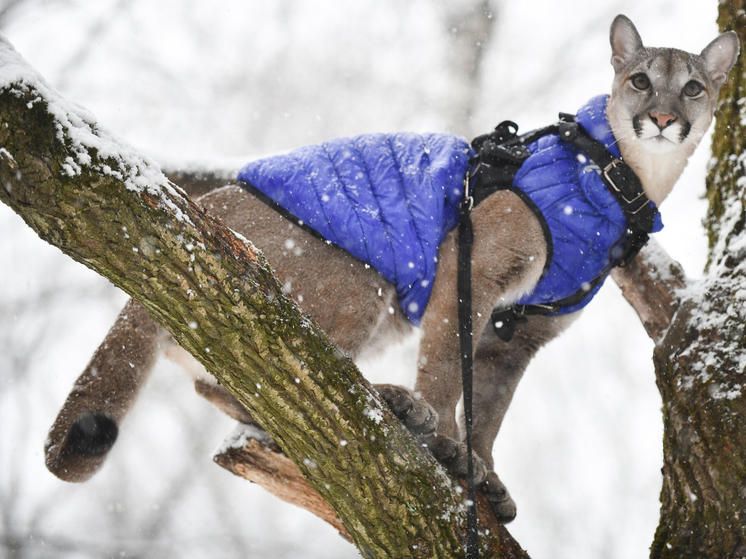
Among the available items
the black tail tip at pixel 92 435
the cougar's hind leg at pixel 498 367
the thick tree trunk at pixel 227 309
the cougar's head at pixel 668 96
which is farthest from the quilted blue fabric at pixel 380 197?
the black tail tip at pixel 92 435

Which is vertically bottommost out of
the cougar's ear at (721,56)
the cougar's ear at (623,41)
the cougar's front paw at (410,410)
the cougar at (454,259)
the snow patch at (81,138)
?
the snow patch at (81,138)

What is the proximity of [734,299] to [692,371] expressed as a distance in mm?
284

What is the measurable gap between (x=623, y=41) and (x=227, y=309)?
224 cm

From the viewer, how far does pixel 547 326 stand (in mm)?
2650

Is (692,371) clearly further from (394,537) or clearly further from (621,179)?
(394,537)

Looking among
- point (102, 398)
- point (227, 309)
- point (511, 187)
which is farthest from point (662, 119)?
point (102, 398)

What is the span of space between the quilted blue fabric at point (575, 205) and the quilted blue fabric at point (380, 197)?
339 mm

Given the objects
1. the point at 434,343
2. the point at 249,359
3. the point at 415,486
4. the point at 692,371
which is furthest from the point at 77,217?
the point at 692,371

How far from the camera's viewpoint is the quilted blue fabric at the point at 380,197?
225cm

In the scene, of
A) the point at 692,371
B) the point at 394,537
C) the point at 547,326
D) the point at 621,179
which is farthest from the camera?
the point at 547,326

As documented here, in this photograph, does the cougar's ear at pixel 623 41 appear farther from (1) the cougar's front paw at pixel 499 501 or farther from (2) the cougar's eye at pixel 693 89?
(1) the cougar's front paw at pixel 499 501

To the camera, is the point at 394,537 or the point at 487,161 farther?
the point at 487,161

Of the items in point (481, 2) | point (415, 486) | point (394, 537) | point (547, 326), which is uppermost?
point (481, 2)

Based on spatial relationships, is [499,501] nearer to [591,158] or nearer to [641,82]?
[591,158]
